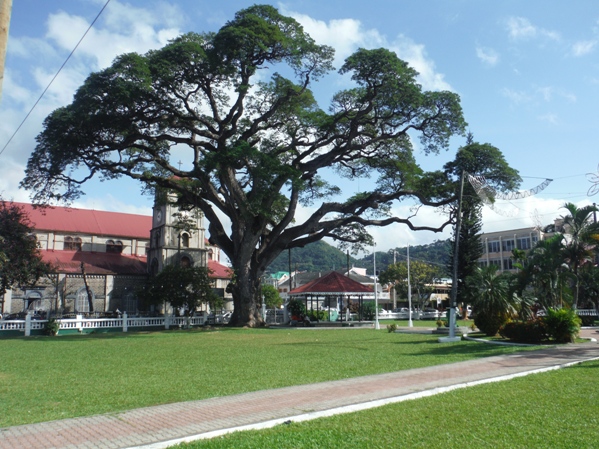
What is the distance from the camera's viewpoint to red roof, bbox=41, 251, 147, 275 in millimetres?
49416

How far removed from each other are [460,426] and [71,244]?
54.0 meters

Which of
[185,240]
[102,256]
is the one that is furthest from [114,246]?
[185,240]

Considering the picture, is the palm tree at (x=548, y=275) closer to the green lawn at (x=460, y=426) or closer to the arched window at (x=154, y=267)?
the green lawn at (x=460, y=426)

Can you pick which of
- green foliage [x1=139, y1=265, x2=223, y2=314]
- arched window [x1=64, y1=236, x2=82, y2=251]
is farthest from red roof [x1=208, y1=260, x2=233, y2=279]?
green foliage [x1=139, y1=265, x2=223, y2=314]

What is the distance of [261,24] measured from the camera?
26.8 metres

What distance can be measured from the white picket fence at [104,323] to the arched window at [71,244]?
23973 millimetres

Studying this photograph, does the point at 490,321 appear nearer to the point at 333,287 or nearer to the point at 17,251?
the point at 333,287

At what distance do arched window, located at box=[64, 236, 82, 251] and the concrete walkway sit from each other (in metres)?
49.6

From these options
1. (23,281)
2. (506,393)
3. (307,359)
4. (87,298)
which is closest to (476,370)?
(506,393)

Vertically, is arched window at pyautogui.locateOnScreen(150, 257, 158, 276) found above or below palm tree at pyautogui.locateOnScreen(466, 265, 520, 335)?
above

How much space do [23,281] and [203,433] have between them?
28139 mm

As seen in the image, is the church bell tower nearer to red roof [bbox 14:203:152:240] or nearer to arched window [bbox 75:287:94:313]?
red roof [bbox 14:203:152:240]

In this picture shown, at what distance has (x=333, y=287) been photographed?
122 feet

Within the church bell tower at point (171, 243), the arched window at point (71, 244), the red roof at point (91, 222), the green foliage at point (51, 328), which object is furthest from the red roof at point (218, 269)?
the green foliage at point (51, 328)
